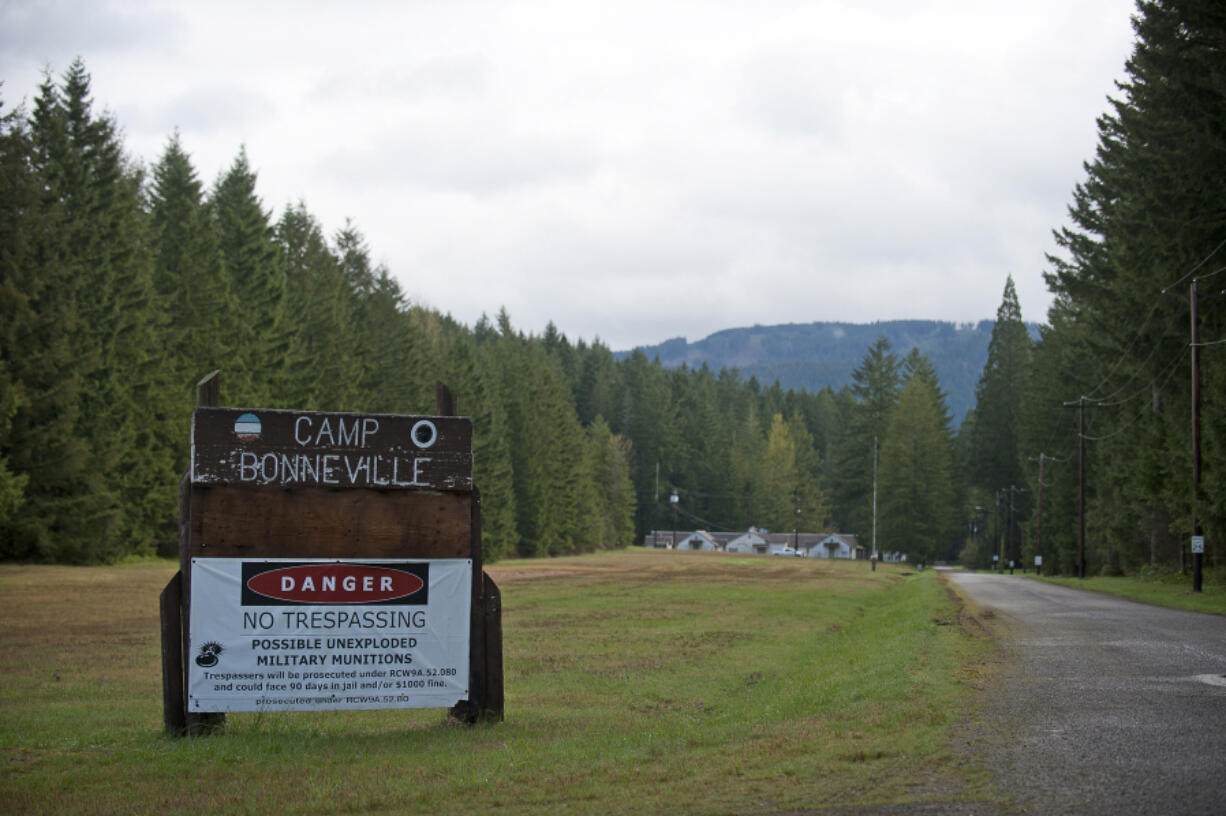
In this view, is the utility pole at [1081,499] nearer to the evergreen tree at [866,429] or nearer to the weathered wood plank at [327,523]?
the weathered wood plank at [327,523]

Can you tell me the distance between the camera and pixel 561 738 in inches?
418

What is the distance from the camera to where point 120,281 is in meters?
50.6

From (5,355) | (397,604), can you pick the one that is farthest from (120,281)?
(397,604)

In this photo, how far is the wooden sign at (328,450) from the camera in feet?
35.6

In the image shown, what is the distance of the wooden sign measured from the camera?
10.8m

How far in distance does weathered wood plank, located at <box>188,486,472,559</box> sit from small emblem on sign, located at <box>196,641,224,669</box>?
34.8 inches

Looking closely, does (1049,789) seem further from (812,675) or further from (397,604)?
(812,675)

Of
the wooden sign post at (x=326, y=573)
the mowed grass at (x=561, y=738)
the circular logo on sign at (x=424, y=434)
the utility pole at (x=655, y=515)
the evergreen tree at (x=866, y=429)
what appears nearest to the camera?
the mowed grass at (x=561, y=738)

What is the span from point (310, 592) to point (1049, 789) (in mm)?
7094

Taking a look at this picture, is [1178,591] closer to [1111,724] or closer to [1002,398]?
[1111,724]

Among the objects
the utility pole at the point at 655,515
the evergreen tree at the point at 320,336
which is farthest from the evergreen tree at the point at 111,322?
the utility pole at the point at 655,515

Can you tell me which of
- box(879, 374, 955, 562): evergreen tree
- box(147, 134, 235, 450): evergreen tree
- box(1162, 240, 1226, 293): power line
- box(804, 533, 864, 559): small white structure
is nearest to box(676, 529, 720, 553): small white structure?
box(804, 533, 864, 559): small white structure

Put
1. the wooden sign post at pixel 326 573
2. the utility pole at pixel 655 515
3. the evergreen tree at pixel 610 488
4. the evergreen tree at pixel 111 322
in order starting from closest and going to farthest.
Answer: the wooden sign post at pixel 326 573 < the evergreen tree at pixel 111 322 < the evergreen tree at pixel 610 488 < the utility pole at pixel 655 515

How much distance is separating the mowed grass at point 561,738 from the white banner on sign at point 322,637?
428mm
